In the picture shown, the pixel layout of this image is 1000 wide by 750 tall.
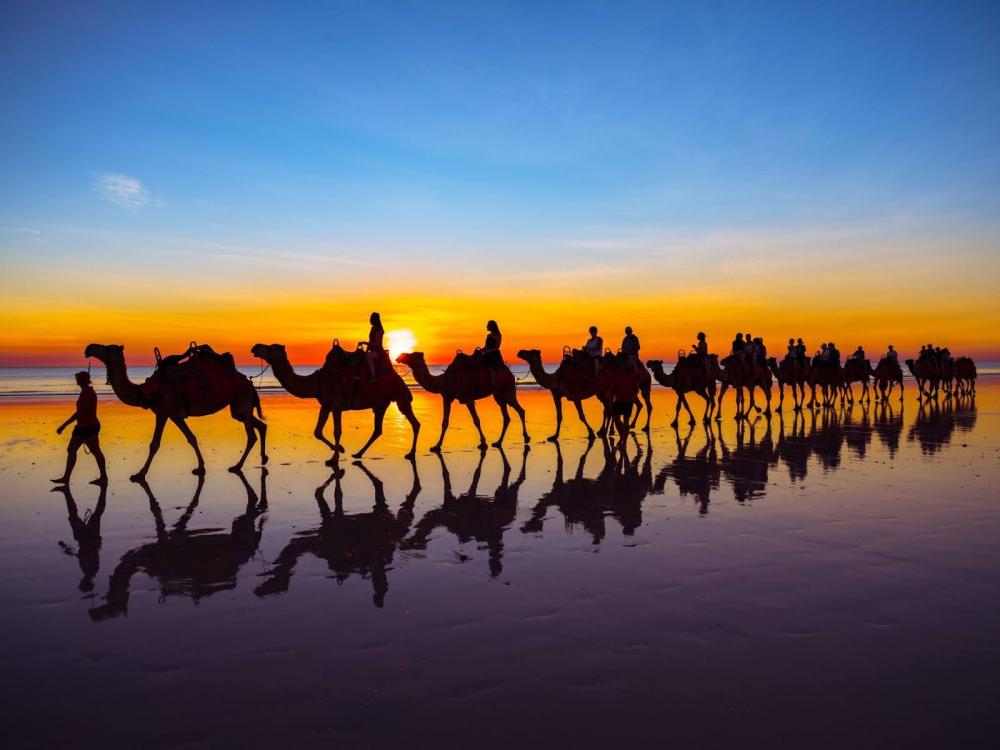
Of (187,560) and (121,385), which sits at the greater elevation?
(121,385)

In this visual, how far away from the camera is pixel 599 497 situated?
34.1 feet

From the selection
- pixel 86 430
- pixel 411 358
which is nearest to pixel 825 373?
pixel 411 358

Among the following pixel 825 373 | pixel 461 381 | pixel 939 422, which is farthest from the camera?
pixel 825 373

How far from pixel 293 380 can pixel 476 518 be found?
714 centimetres

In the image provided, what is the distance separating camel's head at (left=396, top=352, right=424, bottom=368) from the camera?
643 inches

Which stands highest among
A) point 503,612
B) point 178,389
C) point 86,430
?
point 178,389

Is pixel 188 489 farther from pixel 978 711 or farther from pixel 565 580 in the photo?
pixel 978 711

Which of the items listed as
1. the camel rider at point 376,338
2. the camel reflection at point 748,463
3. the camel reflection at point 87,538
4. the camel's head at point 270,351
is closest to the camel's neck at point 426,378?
the camel rider at point 376,338

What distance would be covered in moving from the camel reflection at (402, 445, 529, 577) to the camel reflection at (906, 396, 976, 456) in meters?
9.99

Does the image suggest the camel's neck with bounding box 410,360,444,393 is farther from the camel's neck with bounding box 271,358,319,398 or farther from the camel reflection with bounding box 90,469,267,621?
the camel reflection with bounding box 90,469,267,621

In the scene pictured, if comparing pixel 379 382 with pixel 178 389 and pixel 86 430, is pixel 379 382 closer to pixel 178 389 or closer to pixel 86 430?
pixel 178 389

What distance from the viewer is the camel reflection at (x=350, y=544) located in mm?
6473

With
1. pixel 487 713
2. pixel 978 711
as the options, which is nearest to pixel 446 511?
pixel 487 713

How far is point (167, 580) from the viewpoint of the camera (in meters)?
6.40
